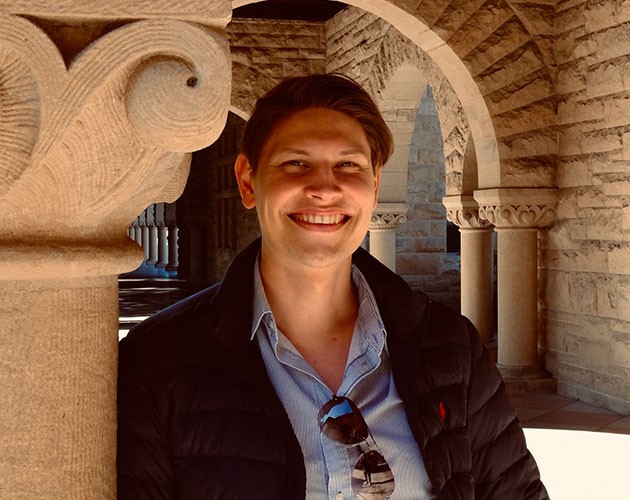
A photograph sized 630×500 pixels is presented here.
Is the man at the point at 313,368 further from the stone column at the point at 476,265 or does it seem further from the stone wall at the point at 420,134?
the stone wall at the point at 420,134

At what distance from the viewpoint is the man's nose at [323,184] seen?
129cm

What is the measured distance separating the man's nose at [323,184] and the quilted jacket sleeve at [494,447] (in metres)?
0.40

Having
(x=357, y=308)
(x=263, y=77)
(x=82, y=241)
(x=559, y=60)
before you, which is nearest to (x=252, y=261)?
(x=357, y=308)

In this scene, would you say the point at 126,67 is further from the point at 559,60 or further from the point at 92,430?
the point at 559,60

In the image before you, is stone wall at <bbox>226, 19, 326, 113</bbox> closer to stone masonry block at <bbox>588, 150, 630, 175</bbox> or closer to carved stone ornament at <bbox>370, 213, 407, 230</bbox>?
carved stone ornament at <bbox>370, 213, 407, 230</bbox>

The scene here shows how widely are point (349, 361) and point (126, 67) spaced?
0.63m

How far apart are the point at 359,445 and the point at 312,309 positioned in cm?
25

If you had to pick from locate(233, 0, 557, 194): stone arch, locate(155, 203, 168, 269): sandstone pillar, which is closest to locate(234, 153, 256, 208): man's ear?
locate(233, 0, 557, 194): stone arch

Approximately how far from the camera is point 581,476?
3990 mm

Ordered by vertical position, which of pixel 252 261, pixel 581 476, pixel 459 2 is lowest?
pixel 581 476

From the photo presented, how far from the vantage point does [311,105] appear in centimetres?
136

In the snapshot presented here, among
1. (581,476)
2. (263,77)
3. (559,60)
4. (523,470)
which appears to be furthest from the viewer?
(263,77)

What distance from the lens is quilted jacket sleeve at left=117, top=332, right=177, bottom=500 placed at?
1149mm

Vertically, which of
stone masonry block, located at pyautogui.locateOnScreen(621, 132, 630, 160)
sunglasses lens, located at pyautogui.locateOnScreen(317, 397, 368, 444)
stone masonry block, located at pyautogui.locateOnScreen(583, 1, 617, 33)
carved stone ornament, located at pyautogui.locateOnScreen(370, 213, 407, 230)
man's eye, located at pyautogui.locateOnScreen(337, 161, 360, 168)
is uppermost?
A: stone masonry block, located at pyautogui.locateOnScreen(583, 1, 617, 33)
